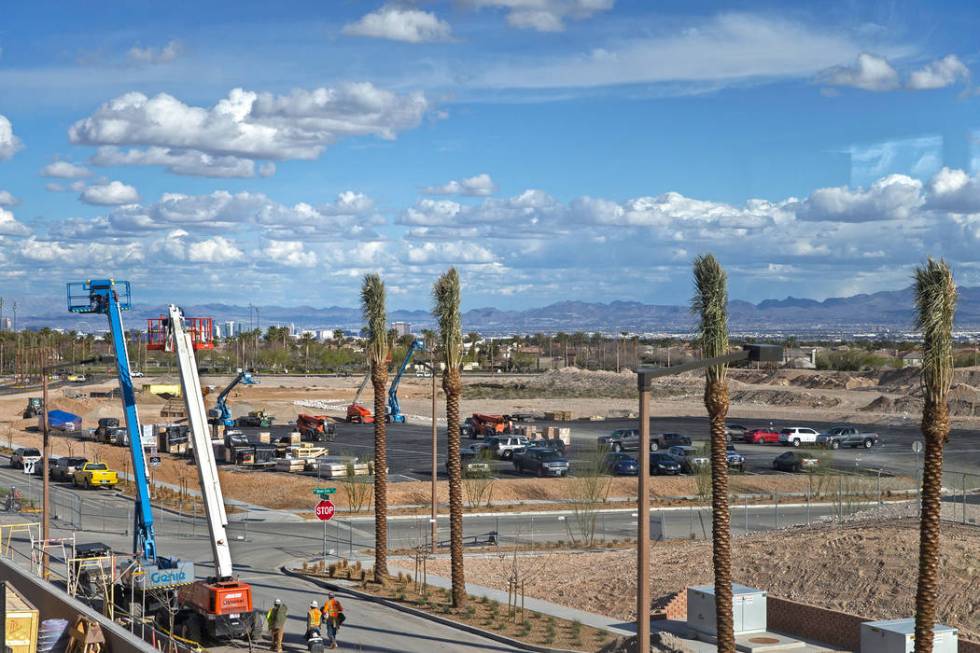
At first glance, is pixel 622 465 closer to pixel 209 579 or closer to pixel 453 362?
pixel 453 362

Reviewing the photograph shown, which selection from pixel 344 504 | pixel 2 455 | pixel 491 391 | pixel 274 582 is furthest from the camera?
pixel 491 391

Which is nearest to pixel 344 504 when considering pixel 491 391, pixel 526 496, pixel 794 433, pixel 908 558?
pixel 526 496

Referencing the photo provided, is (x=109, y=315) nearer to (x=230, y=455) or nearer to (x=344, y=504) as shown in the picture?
(x=344, y=504)

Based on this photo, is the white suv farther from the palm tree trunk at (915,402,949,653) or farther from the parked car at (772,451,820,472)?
the palm tree trunk at (915,402,949,653)

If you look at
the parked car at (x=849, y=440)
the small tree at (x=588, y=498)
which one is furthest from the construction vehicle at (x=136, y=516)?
the parked car at (x=849, y=440)

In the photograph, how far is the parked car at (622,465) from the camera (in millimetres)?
72062

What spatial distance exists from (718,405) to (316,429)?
68.7 m

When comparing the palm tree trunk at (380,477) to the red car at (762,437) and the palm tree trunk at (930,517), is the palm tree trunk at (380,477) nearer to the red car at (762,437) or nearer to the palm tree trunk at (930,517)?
the palm tree trunk at (930,517)

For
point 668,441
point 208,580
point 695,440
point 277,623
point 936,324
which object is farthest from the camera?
point 695,440

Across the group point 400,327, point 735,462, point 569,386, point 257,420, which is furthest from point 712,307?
point 569,386

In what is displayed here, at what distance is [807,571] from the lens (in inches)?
1446

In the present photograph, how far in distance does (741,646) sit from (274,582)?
17417 millimetres

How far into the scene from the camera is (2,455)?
86062 mm

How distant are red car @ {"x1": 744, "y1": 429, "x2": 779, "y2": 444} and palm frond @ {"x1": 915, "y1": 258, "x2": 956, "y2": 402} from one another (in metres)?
70.3
